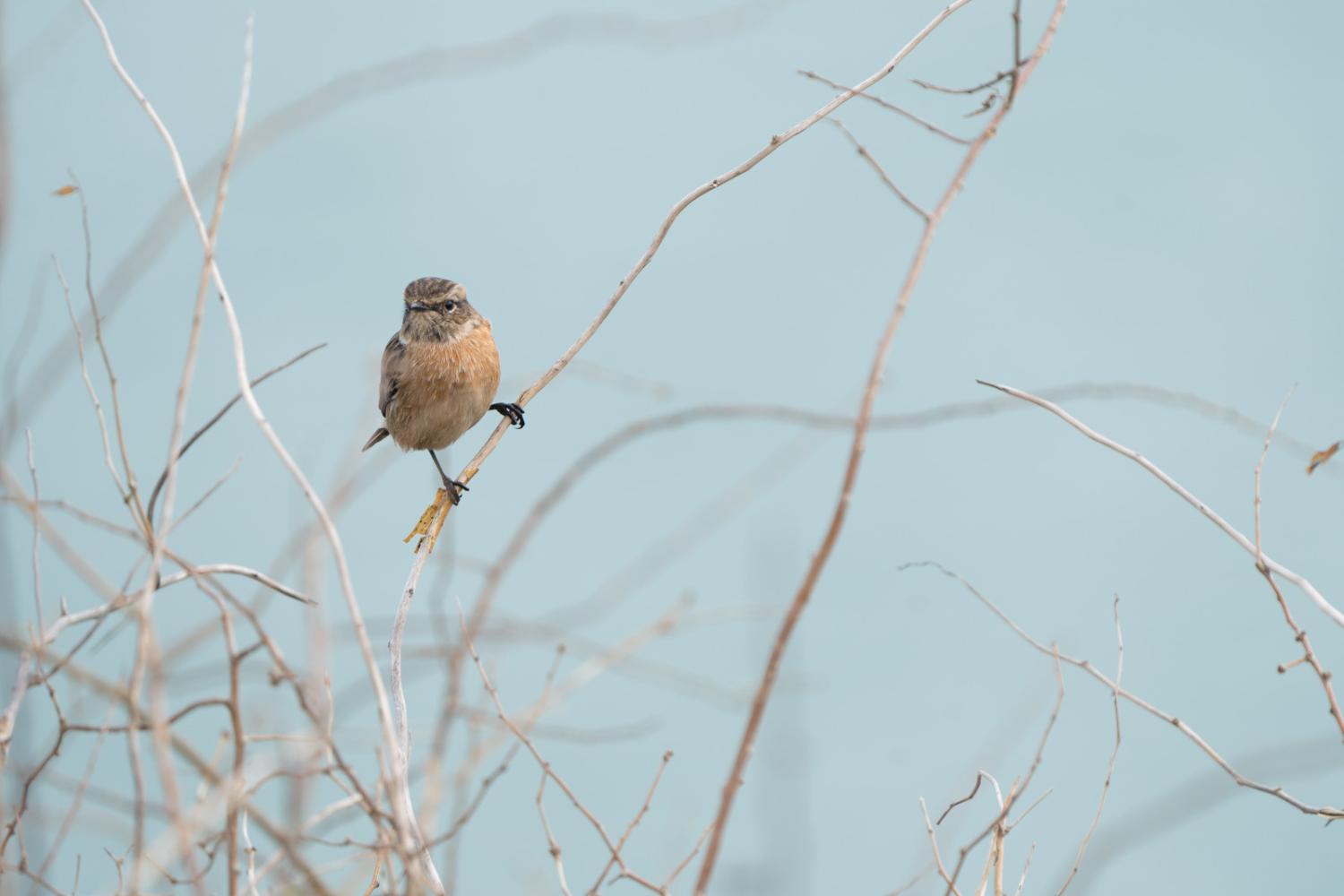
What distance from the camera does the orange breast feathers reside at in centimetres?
434

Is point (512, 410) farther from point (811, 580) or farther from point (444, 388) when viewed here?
point (811, 580)

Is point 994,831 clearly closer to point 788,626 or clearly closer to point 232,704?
point 788,626

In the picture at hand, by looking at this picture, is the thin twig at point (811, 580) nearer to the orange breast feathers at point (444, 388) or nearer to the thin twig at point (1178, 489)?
the thin twig at point (1178, 489)

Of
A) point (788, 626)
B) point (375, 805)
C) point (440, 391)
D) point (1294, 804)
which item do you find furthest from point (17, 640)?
point (440, 391)

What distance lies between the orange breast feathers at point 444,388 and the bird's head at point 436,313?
0.04 meters

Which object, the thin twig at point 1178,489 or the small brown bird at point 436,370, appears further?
the small brown bird at point 436,370

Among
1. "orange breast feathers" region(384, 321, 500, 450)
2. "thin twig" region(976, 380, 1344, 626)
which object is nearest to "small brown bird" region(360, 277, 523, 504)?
"orange breast feathers" region(384, 321, 500, 450)

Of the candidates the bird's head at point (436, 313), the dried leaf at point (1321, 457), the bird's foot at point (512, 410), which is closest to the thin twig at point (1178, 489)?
the dried leaf at point (1321, 457)

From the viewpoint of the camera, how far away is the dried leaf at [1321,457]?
239 centimetres

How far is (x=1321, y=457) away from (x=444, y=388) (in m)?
2.75

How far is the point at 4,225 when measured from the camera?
5.63 feet

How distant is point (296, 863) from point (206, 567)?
1.81 feet

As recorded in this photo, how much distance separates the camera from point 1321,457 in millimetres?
2410

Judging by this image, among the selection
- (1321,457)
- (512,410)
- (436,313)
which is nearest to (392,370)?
(436,313)
